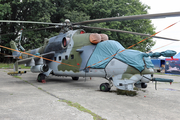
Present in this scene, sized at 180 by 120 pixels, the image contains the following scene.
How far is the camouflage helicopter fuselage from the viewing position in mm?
7055

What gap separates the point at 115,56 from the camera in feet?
25.2

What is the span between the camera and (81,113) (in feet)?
14.9

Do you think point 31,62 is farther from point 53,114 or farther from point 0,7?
Answer: point 0,7

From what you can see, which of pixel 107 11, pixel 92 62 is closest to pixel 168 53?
pixel 92 62

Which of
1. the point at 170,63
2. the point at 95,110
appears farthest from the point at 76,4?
the point at 95,110

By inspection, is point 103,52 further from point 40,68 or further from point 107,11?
point 107,11

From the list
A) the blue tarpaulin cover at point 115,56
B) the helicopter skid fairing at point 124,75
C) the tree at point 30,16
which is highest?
the tree at point 30,16

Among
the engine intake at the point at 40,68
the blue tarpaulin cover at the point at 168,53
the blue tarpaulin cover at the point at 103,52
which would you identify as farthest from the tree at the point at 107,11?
the blue tarpaulin cover at the point at 168,53

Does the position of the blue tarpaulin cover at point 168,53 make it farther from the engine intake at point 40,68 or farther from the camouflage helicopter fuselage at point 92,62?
the engine intake at point 40,68

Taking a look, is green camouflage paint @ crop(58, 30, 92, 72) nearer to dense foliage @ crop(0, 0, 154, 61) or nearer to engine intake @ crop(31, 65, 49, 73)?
engine intake @ crop(31, 65, 49, 73)

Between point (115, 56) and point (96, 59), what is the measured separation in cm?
116

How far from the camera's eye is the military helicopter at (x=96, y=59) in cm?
699

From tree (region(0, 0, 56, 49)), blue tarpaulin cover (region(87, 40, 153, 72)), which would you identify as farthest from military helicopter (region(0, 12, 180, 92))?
tree (region(0, 0, 56, 49))

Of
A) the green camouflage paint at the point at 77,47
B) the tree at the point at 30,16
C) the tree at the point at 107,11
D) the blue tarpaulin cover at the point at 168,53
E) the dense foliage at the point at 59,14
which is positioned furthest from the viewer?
the tree at the point at 107,11
